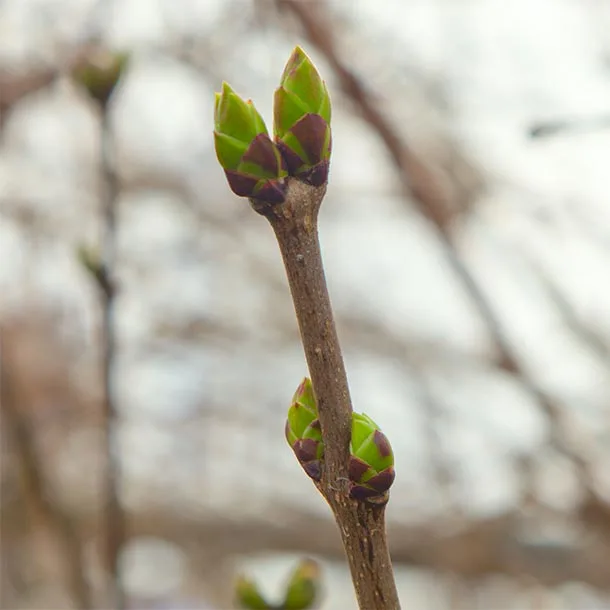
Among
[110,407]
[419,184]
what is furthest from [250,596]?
[419,184]

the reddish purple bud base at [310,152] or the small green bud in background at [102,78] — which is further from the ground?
the small green bud in background at [102,78]

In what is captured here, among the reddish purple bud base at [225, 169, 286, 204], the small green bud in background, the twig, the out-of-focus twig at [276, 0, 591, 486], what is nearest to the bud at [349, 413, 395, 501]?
the reddish purple bud base at [225, 169, 286, 204]

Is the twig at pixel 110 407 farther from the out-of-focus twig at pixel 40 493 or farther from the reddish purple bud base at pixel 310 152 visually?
the reddish purple bud base at pixel 310 152

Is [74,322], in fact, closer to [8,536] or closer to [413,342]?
[8,536]

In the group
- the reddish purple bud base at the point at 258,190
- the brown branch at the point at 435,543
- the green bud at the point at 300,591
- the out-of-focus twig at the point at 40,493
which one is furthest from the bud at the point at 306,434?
the brown branch at the point at 435,543

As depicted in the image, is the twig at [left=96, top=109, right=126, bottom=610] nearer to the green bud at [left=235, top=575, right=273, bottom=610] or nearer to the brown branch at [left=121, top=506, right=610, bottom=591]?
the green bud at [left=235, top=575, right=273, bottom=610]

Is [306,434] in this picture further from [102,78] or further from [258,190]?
[102,78]

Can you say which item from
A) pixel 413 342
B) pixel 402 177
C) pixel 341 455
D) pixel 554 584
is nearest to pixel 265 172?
pixel 341 455
